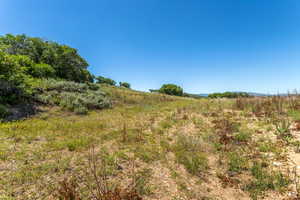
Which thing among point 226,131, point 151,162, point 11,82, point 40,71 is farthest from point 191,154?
point 40,71

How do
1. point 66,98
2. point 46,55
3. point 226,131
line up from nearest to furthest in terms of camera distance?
1. point 226,131
2. point 66,98
3. point 46,55

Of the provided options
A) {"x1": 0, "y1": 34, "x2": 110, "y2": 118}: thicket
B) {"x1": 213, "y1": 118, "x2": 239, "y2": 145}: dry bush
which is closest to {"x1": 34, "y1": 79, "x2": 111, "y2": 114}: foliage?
{"x1": 0, "y1": 34, "x2": 110, "y2": 118}: thicket

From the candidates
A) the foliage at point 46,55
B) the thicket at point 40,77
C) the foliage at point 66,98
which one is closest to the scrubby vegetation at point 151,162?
the thicket at point 40,77

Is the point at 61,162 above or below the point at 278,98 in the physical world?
below

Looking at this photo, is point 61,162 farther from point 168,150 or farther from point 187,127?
point 187,127

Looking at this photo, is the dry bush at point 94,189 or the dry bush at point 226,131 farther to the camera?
the dry bush at point 226,131

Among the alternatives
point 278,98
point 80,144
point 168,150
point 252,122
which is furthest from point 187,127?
point 278,98

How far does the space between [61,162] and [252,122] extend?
790 cm

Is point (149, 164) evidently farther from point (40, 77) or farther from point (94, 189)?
point (40, 77)

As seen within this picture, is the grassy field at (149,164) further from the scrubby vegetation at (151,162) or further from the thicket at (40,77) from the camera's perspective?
the thicket at (40,77)

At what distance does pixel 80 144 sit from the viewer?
14.7 ft

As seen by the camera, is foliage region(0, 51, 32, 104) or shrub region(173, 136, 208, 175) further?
foliage region(0, 51, 32, 104)

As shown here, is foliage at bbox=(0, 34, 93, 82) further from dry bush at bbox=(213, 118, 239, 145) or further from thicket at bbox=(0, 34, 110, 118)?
dry bush at bbox=(213, 118, 239, 145)

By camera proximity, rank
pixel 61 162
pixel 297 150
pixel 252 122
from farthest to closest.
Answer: pixel 252 122
pixel 297 150
pixel 61 162
